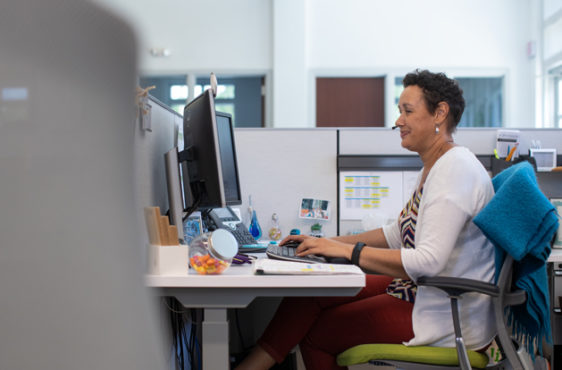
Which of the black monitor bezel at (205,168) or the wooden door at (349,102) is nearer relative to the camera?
the black monitor bezel at (205,168)

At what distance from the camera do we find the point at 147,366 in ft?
0.91

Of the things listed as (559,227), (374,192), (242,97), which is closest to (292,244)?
(374,192)

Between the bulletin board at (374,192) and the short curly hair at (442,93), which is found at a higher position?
the short curly hair at (442,93)

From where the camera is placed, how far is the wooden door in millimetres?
5246

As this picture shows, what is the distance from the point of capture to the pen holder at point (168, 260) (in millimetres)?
1124

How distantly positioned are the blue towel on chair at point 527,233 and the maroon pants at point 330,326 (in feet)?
0.89

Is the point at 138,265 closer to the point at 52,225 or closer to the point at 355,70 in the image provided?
the point at 52,225

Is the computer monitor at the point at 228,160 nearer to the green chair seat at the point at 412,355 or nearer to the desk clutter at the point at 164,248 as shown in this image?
the desk clutter at the point at 164,248

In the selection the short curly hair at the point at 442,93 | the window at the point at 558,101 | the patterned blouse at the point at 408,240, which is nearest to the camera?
the patterned blouse at the point at 408,240

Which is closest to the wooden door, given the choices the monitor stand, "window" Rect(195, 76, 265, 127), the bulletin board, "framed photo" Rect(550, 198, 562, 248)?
"window" Rect(195, 76, 265, 127)

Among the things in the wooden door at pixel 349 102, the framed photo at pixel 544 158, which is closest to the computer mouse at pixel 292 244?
the framed photo at pixel 544 158

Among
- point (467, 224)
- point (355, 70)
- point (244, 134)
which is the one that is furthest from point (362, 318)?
point (355, 70)

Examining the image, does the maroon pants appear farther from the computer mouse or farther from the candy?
the candy

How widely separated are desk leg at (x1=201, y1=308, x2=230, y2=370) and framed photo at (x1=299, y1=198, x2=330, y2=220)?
1.07 m
